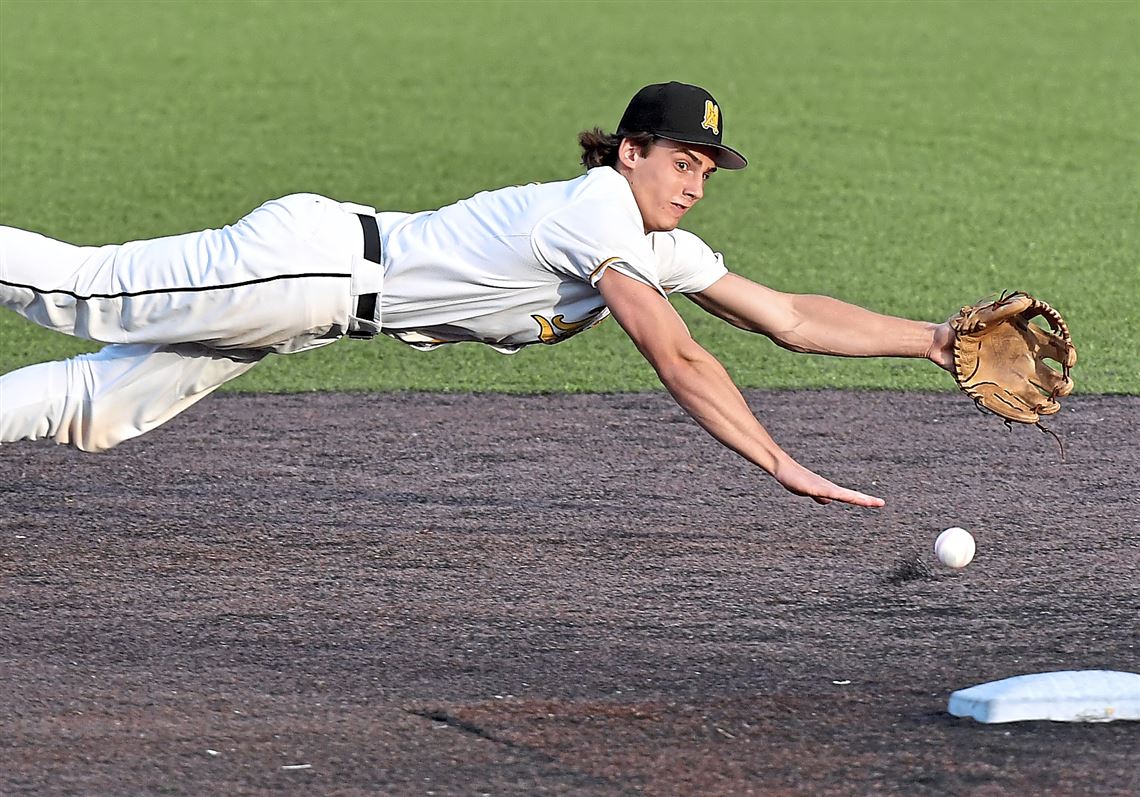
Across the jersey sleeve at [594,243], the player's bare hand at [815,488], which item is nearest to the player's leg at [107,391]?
the jersey sleeve at [594,243]

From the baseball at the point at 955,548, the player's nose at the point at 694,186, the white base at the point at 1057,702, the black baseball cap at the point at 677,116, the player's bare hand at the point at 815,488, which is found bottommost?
the white base at the point at 1057,702

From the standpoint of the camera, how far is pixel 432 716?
4094 mm

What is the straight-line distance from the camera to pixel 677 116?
4.76m

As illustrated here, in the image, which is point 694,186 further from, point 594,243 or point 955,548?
point 955,548

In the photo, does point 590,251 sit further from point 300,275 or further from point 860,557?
point 860,557

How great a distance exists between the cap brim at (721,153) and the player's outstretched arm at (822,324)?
0.46m

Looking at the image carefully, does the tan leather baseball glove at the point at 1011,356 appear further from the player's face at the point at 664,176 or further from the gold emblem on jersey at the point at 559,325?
the gold emblem on jersey at the point at 559,325

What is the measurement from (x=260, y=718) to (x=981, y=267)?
6800 millimetres

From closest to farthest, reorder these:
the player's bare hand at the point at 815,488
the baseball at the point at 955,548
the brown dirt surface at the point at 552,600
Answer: the brown dirt surface at the point at 552,600, the player's bare hand at the point at 815,488, the baseball at the point at 955,548

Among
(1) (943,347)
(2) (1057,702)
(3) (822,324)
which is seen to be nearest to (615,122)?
(3) (822,324)

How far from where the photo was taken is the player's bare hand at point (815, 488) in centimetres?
418

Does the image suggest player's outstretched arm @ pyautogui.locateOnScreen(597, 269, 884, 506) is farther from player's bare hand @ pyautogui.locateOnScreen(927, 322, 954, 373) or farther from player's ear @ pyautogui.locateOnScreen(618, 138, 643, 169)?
player's bare hand @ pyautogui.locateOnScreen(927, 322, 954, 373)

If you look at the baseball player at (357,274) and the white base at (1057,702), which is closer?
the white base at (1057,702)

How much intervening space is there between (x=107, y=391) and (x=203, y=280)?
1.55ft
